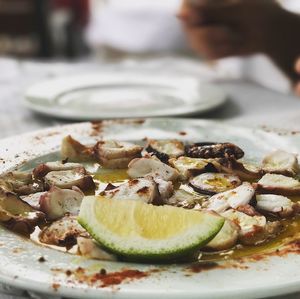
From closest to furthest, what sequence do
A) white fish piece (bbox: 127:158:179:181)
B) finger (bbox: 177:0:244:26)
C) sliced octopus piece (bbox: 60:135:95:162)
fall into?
white fish piece (bbox: 127:158:179:181) < sliced octopus piece (bbox: 60:135:95:162) < finger (bbox: 177:0:244:26)

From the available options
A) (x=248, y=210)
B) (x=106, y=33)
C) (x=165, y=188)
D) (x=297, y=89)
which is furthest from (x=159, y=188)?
(x=106, y=33)

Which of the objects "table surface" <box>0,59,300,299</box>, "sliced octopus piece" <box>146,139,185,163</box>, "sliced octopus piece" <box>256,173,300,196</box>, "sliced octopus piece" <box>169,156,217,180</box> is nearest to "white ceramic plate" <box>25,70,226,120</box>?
"table surface" <box>0,59,300,299</box>

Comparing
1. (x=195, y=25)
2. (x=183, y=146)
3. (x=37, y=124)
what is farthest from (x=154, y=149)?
(x=195, y=25)

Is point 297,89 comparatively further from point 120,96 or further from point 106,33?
point 106,33

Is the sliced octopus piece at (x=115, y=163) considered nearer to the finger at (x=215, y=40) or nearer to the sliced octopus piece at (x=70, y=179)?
the sliced octopus piece at (x=70, y=179)

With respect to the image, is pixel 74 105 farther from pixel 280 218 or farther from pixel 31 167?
pixel 280 218

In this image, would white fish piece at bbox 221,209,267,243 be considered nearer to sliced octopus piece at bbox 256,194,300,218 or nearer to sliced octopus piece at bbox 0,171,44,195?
sliced octopus piece at bbox 256,194,300,218
